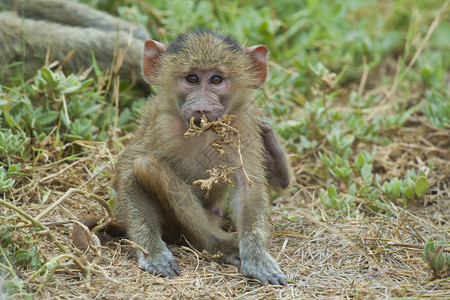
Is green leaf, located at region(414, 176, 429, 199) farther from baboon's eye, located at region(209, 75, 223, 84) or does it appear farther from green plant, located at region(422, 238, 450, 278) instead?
baboon's eye, located at region(209, 75, 223, 84)

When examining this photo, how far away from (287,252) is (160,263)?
0.87 meters

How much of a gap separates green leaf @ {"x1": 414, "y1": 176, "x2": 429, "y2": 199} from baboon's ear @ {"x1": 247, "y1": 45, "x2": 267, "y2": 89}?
1432 mm

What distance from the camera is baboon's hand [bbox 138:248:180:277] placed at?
3.60m

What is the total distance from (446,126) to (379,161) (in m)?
0.73

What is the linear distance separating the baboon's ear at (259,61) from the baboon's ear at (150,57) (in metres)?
0.61

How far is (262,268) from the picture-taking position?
3.59 m

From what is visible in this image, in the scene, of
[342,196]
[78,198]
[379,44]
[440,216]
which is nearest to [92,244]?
[78,198]

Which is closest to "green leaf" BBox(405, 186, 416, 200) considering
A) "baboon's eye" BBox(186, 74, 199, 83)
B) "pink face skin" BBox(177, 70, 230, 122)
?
"pink face skin" BBox(177, 70, 230, 122)

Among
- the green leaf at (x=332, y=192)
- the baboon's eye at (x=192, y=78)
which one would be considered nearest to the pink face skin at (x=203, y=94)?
Result: the baboon's eye at (x=192, y=78)

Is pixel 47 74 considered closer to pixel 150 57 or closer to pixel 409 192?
pixel 150 57

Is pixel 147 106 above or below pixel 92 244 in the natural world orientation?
above

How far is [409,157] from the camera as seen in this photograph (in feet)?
17.7

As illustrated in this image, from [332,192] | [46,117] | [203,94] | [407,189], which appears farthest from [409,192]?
[46,117]

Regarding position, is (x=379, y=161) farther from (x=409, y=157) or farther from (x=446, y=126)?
(x=446, y=126)
